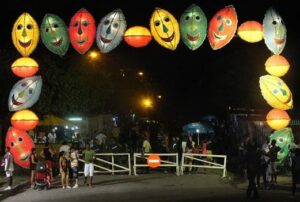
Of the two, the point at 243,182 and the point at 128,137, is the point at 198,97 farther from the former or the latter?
the point at 243,182

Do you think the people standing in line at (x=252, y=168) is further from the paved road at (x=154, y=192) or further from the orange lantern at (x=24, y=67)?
the orange lantern at (x=24, y=67)

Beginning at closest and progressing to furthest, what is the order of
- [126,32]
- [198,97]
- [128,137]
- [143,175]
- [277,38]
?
[126,32], [277,38], [143,175], [128,137], [198,97]

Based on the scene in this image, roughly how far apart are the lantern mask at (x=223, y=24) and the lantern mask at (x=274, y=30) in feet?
4.85

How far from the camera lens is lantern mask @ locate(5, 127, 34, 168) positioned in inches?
821

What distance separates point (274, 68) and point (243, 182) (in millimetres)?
4691

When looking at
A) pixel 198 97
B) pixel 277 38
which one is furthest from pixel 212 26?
pixel 198 97

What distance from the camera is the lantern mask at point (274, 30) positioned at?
760 inches

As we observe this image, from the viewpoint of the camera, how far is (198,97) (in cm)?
4984

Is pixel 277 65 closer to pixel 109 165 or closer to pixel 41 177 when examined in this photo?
pixel 109 165

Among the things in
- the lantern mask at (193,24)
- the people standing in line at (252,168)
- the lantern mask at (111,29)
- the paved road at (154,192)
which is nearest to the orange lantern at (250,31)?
the lantern mask at (193,24)

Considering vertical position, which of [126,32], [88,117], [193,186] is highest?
[126,32]

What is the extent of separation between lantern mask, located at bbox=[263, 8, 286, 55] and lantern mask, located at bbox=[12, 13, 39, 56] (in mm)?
8503

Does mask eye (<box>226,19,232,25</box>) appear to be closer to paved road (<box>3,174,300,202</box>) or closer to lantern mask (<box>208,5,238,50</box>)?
lantern mask (<box>208,5,238,50</box>)

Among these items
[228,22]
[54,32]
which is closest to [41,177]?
[54,32]
